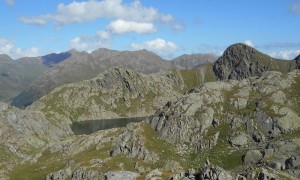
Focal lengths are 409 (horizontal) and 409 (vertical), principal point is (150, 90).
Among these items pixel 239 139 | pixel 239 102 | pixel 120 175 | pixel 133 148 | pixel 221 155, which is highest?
pixel 239 102

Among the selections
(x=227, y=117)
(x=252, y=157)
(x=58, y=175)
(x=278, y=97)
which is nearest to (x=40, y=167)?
(x=58, y=175)

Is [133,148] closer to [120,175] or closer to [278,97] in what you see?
[120,175]

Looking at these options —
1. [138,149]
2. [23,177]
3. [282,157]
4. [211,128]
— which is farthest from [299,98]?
[23,177]

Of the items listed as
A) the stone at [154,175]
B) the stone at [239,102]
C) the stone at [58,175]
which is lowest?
the stone at [58,175]

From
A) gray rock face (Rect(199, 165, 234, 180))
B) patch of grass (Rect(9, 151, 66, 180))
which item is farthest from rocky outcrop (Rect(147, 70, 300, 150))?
gray rock face (Rect(199, 165, 234, 180))

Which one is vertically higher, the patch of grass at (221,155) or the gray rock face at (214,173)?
the gray rock face at (214,173)

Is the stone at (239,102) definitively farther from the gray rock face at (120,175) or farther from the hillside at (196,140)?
the gray rock face at (120,175)

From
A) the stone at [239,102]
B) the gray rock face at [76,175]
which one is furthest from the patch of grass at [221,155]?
the gray rock face at [76,175]

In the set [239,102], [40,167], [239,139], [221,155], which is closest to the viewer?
[221,155]

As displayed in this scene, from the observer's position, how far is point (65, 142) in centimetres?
14588

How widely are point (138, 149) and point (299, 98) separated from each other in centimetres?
6735

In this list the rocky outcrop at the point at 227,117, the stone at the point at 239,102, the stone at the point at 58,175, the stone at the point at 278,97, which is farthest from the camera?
the stone at the point at 278,97

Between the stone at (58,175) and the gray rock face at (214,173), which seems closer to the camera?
the gray rock face at (214,173)

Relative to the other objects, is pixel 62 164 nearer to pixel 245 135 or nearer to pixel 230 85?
pixel 245 135
